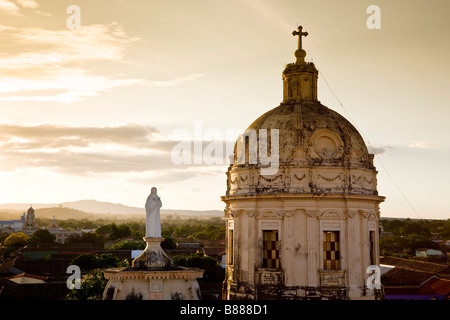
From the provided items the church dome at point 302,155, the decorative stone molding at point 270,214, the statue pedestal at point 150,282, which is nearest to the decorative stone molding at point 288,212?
the decorative stone molding at point 270,214

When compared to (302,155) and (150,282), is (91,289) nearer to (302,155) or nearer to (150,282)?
(150,282)

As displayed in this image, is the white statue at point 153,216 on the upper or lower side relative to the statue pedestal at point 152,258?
upper

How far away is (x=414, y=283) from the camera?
5544cm

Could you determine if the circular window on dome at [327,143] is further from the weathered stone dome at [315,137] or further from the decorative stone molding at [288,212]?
the decorative stone molding at [288,212]

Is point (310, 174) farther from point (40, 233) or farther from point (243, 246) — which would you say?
point (40, 233)

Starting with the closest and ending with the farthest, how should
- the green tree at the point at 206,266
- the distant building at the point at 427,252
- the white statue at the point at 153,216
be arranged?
the white statue at the point at 153,216, the green tree at the point at 206,266, the distant building at the point at 427,252

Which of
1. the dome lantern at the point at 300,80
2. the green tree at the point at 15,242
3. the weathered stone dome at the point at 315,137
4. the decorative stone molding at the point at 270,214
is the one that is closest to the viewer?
the decorative stone molding at the point at 270,214

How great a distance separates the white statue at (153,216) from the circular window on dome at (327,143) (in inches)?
399

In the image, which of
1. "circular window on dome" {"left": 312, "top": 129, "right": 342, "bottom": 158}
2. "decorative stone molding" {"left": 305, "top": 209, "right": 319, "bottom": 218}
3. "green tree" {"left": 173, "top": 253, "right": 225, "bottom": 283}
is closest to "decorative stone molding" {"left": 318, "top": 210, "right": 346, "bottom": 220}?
"decorative stone molding" {"left": 305, "top": 209, "right": 319, "bottom": 218}

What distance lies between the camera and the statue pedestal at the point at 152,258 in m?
28.4

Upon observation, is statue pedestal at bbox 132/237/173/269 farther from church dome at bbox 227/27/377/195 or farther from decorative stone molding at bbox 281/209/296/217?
decorative stone molding at bbox 281/209/296/217

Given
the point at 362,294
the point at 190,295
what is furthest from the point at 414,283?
the point at 190,295

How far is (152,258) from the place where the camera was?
93.6 ft
